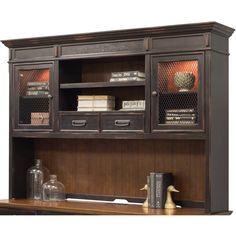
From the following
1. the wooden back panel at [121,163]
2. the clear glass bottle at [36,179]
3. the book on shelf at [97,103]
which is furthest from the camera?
the clear glass bottle at [36,179]

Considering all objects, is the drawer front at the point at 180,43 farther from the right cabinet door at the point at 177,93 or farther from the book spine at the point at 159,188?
the book spine at the point at 159,188

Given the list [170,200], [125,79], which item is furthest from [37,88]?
[170,200]

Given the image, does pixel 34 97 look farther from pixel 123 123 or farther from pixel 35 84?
pixel 123 123

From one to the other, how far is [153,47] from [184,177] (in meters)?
1.12

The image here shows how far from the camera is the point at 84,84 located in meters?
5.84

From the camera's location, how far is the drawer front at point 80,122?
5770mm

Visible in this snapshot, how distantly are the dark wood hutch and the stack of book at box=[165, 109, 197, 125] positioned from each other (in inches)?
1.4

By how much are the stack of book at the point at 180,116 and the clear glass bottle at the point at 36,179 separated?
1510mm

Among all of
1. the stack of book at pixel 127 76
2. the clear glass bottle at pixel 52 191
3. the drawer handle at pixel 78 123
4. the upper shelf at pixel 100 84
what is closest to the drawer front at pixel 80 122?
the drawer handle at pixel 78 123

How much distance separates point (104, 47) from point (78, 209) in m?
1.39

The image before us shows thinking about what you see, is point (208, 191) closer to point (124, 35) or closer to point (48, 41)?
point (124, 35)

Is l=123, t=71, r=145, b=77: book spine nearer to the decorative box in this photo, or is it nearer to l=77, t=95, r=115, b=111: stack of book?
l=77, t=95, r=115, b=111: stack of book

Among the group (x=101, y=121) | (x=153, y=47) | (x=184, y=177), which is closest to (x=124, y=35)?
(x=153, y=47)

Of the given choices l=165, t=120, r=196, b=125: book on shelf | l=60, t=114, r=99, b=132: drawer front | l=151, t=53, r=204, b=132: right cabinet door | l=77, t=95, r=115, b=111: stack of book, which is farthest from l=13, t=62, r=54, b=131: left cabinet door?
l=165, t=120, r=196, b=125: book on shelf
